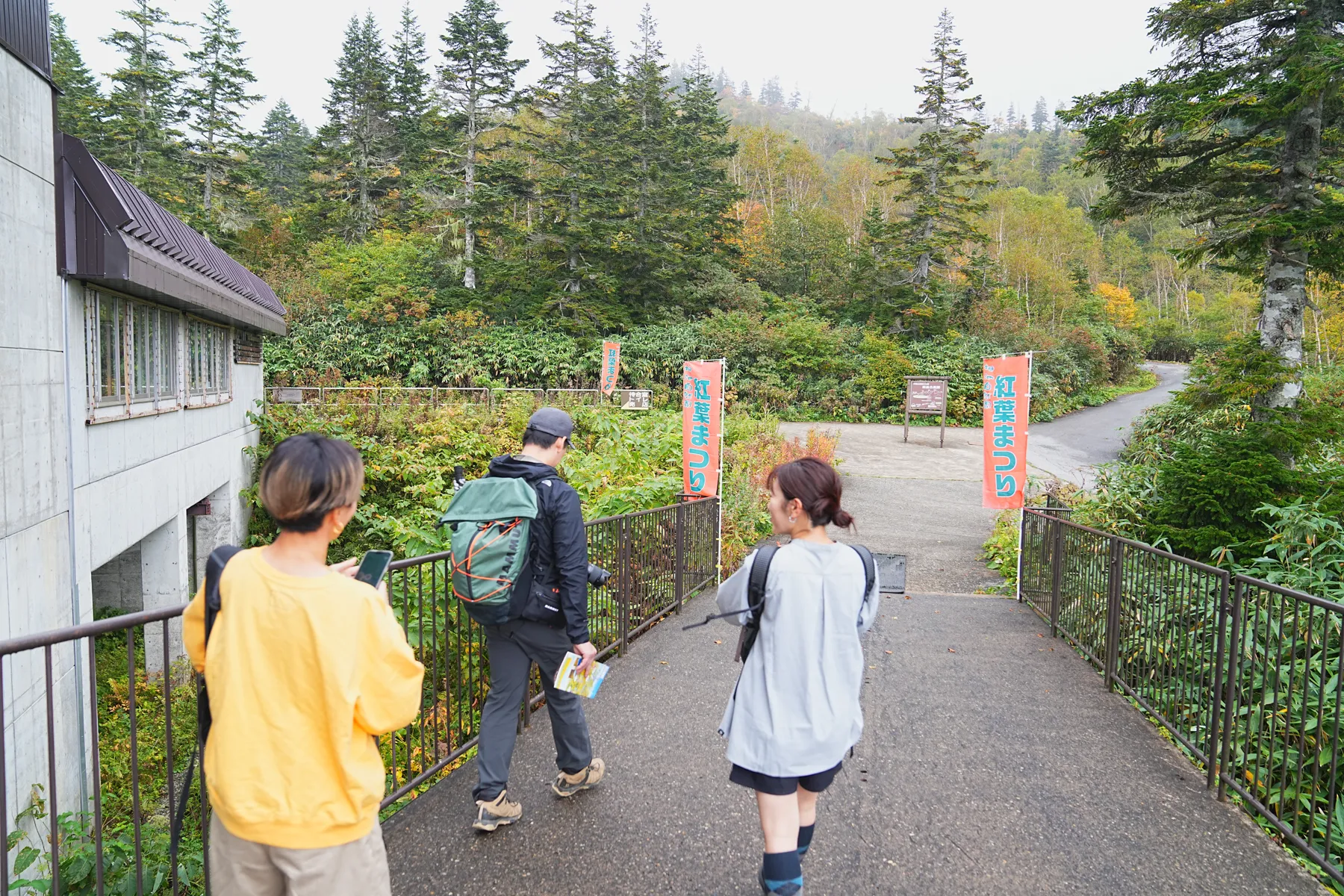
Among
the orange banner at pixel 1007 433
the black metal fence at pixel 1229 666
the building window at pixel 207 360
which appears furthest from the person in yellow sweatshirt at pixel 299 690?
the building window at pixel 207 360

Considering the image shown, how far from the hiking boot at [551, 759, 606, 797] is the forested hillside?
21697mm

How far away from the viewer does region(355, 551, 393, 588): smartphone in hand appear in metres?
1.85

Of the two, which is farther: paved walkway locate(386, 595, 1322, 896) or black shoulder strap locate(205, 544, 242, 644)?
paved walkway locate(386, 595, 1322, 896)

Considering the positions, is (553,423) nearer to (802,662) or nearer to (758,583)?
(758,583)

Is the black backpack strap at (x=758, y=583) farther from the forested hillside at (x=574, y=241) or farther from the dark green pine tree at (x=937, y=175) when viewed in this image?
the dark green pine tree at (x=937, y=175)

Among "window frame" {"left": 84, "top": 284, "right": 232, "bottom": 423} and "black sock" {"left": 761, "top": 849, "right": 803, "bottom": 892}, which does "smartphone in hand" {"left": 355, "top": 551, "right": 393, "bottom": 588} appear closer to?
"black sock" {"left": 761, "top": 849, "right": 803, "bottom": 892}

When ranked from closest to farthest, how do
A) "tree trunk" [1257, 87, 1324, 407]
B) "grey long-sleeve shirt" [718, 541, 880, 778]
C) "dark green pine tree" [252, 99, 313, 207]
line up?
"grey long-sleeve shirt" [718, 541, 880, 778], "tree trunk" [1257, 87, 1324, 407], "dark green pine tree" [252, 99, 313, 207]

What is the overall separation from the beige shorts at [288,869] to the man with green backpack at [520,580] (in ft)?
3.84

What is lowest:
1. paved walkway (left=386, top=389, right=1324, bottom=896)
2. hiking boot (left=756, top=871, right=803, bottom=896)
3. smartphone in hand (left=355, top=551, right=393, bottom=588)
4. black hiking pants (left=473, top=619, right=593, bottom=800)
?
paved walkway (left=386, top=389, right=1324, bottom=896)

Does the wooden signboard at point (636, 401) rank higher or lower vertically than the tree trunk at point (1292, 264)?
lower

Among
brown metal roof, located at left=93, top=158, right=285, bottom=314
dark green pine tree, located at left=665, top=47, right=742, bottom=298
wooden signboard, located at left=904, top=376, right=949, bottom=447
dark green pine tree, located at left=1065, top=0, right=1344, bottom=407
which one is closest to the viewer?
brown metal roof, located at left=93, top=158, right=285, bottom=314

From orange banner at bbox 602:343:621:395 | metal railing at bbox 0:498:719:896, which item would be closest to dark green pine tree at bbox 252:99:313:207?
orange banner at bbox 602:343:621:395

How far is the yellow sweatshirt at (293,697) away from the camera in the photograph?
1.63 metres

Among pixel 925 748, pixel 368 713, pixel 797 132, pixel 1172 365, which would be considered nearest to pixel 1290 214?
pixel 925 748
